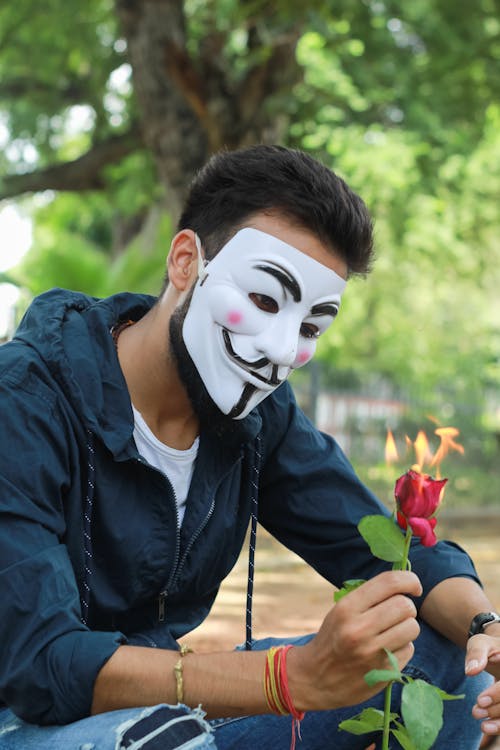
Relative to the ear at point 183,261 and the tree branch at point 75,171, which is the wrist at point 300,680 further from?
the tree branch at point 75,171

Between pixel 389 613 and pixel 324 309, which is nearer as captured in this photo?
pixel 389 613

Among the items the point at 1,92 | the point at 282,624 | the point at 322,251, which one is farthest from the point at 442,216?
the point at 322,251

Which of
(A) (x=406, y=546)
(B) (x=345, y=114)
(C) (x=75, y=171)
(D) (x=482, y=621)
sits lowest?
(D) (x=482, y=621)

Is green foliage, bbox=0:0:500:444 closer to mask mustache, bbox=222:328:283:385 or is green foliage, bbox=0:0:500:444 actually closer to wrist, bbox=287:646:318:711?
mask mustache, bbox=222:328:283:385

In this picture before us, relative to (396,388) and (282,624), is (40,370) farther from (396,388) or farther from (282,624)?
(396,388)

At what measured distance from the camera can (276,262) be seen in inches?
102

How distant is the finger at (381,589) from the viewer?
1.93m

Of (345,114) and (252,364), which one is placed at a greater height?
(345,114)

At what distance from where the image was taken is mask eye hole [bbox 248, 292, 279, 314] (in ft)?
8.70

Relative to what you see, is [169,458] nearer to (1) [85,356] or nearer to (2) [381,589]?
(1) [85,356]

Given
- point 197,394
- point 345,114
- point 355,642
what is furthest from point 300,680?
point 345,114

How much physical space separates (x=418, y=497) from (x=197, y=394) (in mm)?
863

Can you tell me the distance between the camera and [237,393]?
2645mm

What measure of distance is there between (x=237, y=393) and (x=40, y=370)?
545 mm
